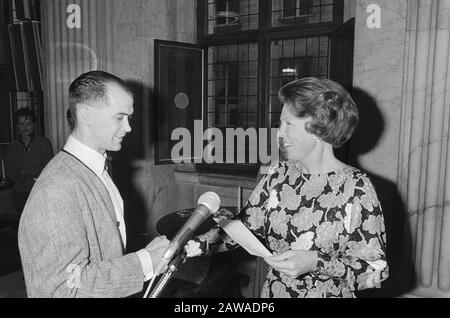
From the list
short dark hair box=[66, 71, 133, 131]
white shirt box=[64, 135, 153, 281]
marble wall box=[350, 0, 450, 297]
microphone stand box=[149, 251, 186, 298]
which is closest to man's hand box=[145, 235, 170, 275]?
microphone stand box=[149, 251, 186, 298]

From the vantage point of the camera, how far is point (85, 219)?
1.19 metres

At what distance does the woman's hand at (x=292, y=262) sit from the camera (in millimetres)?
1280

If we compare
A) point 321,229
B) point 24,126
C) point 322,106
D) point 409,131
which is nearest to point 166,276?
point 321,229

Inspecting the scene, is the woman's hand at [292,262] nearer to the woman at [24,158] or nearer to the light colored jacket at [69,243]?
the light colored jacket at [69,243]

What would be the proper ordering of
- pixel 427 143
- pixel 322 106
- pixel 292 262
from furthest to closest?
pixel 427 143
pixel 322 106
pixel 292 262

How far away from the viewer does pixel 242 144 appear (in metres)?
5.14

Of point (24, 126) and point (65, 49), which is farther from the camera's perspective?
point (65, 49)

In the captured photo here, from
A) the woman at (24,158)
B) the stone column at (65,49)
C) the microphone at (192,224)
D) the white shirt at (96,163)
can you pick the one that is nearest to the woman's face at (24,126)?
the woman at (24,158)

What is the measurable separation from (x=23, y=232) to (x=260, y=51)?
13.0ft

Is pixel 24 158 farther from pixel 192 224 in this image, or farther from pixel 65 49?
pixel 192 224

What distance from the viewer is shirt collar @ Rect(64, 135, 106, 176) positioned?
1321 mm

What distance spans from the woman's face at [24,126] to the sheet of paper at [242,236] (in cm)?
356

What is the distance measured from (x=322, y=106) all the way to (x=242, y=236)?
579mm
